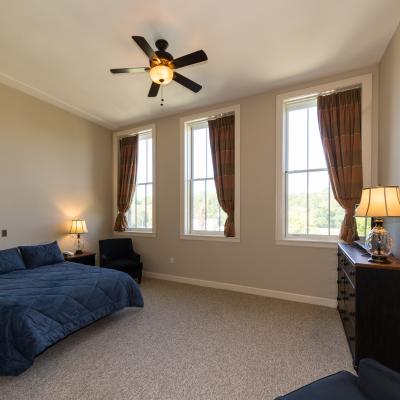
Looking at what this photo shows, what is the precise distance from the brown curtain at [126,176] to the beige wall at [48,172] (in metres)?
0.31

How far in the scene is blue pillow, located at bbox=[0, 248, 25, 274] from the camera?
336 centimetres

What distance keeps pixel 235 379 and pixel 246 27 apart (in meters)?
3.43

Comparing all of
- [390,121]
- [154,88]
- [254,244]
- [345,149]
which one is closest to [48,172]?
[154,88]

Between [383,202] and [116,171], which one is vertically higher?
[116,171]

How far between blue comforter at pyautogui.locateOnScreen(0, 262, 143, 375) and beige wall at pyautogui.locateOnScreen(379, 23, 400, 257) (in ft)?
10.5

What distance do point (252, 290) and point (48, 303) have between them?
115 inches

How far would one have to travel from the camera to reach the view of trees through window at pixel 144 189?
211 inches

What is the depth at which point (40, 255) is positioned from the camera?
3.81m

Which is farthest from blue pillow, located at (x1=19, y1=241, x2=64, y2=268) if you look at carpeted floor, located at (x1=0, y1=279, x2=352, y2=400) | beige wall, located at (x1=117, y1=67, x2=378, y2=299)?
beige wall, located at (x1=117, y1=67, x2=378, y2=299)

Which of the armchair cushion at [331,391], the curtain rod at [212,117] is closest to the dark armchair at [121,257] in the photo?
the curtain rod at [212,117]

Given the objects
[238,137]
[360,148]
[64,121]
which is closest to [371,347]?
[360,148]

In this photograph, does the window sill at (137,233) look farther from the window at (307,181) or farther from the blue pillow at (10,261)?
the window at (307,181)

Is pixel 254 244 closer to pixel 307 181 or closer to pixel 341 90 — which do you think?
pixel 307 181

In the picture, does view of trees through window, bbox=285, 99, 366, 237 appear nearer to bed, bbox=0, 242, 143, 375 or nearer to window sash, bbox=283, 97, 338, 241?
window sash, bbox=283, 97, 338, 241
